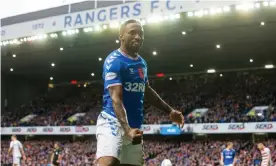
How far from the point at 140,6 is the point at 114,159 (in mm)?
20965

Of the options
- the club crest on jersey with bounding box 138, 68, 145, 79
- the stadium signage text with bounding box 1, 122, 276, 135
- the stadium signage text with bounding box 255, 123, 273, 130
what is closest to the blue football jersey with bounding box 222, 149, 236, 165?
the stadium signage text with bounding box 1, 122, 276, 135

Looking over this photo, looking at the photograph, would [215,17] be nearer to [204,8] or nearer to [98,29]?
[204,8]

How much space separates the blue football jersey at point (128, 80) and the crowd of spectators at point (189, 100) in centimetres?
2578

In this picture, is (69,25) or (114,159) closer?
(114,159)

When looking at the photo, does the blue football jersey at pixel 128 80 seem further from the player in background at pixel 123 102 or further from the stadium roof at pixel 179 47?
the stadium roof at pixel 179 47

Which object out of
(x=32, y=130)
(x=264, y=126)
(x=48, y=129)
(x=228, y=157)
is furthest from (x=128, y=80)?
(x=32, y=130)

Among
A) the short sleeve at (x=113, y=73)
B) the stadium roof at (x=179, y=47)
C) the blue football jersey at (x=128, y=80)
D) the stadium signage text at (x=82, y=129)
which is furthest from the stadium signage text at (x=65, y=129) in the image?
the short sleeve at (x=113, y=73)

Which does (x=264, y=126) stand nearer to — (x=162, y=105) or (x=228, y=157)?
(x=228, y=157)

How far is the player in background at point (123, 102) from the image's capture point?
12.5ft

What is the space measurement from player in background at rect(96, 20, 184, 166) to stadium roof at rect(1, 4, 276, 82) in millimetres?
21442

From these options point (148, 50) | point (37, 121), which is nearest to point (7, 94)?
point (37, 121)

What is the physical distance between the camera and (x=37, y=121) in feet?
139

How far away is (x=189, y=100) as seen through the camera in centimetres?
3794

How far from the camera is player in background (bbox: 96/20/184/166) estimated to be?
3.81 meters
